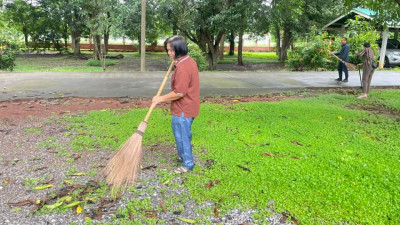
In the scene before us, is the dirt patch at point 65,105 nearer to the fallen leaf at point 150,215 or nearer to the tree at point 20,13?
the fallen leaf at point 150,215

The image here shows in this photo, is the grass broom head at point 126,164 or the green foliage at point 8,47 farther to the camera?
the green foliage at point 8,47

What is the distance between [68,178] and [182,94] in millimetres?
1493

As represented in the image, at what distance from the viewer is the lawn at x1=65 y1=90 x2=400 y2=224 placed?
9.70ft

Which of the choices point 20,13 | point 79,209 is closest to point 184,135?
point 79,209

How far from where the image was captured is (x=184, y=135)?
3521 millimetres

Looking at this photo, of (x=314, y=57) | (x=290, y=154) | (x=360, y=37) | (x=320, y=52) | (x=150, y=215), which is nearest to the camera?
(x=150, y=215)

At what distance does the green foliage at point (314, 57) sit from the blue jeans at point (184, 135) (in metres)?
12.2

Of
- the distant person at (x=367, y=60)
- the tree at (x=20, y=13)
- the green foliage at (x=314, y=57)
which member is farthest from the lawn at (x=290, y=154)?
the tree at (x=20, y=13)

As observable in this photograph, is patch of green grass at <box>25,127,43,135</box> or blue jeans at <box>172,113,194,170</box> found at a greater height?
blue jeans at <box>172,113,194,170</box>

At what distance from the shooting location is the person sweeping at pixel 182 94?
10.7 ft

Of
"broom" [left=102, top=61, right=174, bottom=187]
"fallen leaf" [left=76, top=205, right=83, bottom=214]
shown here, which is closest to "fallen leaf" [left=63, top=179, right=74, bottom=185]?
"broom" [left=102, top=61, right=174, bottom=187]

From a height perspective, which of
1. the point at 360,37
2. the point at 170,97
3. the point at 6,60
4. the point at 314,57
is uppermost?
the point at 360,37

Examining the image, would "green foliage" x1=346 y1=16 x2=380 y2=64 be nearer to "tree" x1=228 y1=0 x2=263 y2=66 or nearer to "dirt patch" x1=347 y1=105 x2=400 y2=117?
"tree" x1=228 y1=0 x2=263 y2=66

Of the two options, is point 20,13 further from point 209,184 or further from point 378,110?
point 209,184
